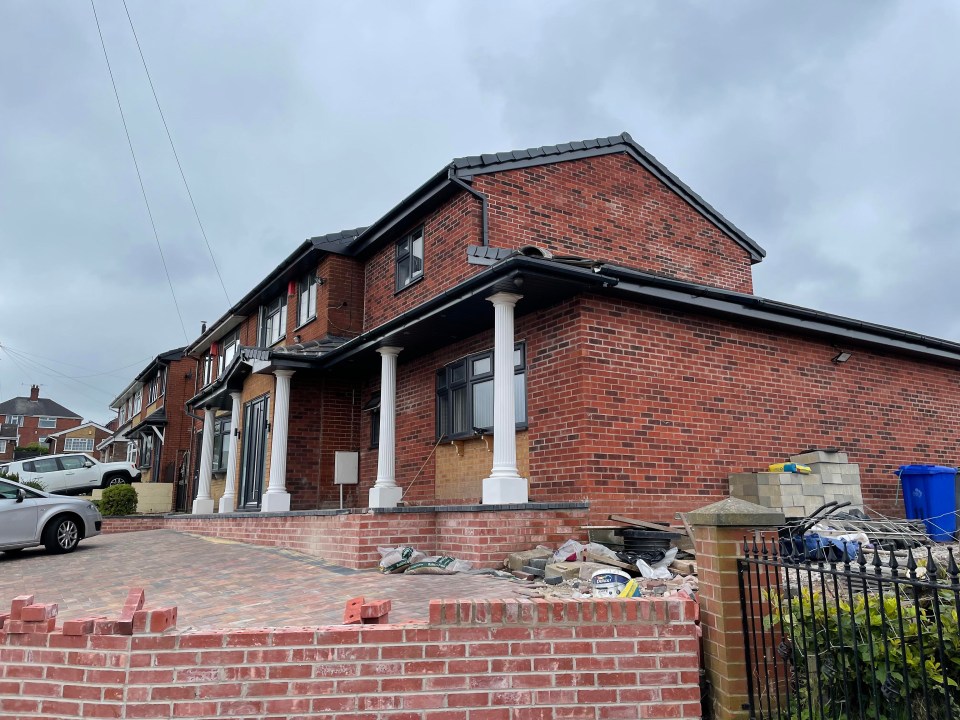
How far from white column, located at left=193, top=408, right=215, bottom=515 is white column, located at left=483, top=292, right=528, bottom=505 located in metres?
11.5

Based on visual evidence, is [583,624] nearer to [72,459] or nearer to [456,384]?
[456,384]

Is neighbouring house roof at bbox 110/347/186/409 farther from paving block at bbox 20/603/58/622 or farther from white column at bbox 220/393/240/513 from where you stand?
paving block at bbox 20/603/58/622

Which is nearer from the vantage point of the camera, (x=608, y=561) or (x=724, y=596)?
(x=724, y=596)

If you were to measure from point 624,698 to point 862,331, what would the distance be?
32.0ft

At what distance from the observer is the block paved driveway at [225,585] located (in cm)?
595

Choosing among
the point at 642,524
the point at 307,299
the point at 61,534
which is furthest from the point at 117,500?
the point at 642,524

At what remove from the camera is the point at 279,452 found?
13.7 meters

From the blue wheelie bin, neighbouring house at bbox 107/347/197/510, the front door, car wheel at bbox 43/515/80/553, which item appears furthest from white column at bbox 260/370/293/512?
neighbouring house at bbox 107/347/197/510

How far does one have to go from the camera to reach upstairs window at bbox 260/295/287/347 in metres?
18.5

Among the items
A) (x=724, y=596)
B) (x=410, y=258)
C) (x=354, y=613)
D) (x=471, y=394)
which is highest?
(x=410, y=258)

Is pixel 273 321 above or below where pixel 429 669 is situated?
above

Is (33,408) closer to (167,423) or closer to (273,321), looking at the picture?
(167,423)

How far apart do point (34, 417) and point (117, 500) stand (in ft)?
222

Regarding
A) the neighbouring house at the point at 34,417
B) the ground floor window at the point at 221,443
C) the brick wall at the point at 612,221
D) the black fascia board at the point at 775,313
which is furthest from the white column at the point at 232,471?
the neighbouring house at the point at 34,417
